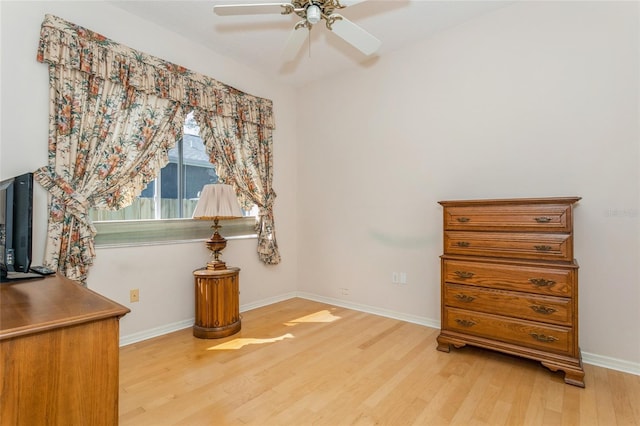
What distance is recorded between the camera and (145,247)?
9.63 ft

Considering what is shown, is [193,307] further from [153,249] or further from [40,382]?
[40,382]

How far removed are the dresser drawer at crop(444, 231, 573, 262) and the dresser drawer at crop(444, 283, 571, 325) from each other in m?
0.27

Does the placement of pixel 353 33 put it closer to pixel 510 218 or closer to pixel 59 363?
pixel 510 218

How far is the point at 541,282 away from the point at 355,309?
197 cm

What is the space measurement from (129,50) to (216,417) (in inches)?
113

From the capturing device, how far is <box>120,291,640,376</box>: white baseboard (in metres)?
2.29

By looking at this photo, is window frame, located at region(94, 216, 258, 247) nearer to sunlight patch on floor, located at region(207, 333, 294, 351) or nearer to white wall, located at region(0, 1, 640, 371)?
white wall, located at region(0, 1, 640, 371)

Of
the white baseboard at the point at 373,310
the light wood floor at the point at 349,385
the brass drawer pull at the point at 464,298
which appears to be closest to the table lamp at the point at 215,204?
the light wood floor at the point at 349,385

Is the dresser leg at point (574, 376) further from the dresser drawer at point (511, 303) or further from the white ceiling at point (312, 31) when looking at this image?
the white ceiling at point (312, 31)

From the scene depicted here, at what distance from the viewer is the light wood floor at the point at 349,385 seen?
1.78 m

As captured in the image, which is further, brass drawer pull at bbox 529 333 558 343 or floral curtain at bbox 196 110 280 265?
floral curtain at bbox 196 110 280 265

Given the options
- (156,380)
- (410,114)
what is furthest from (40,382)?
(410,114)

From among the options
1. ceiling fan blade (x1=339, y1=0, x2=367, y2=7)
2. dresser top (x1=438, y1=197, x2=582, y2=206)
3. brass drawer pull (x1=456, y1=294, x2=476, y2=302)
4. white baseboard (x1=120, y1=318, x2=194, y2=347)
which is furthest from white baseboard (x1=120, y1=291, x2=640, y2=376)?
ceiling fan blade (x1=339, y1=0, x2=367, y2=7)

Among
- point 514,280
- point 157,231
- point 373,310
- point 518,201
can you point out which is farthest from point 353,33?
point 373,310
